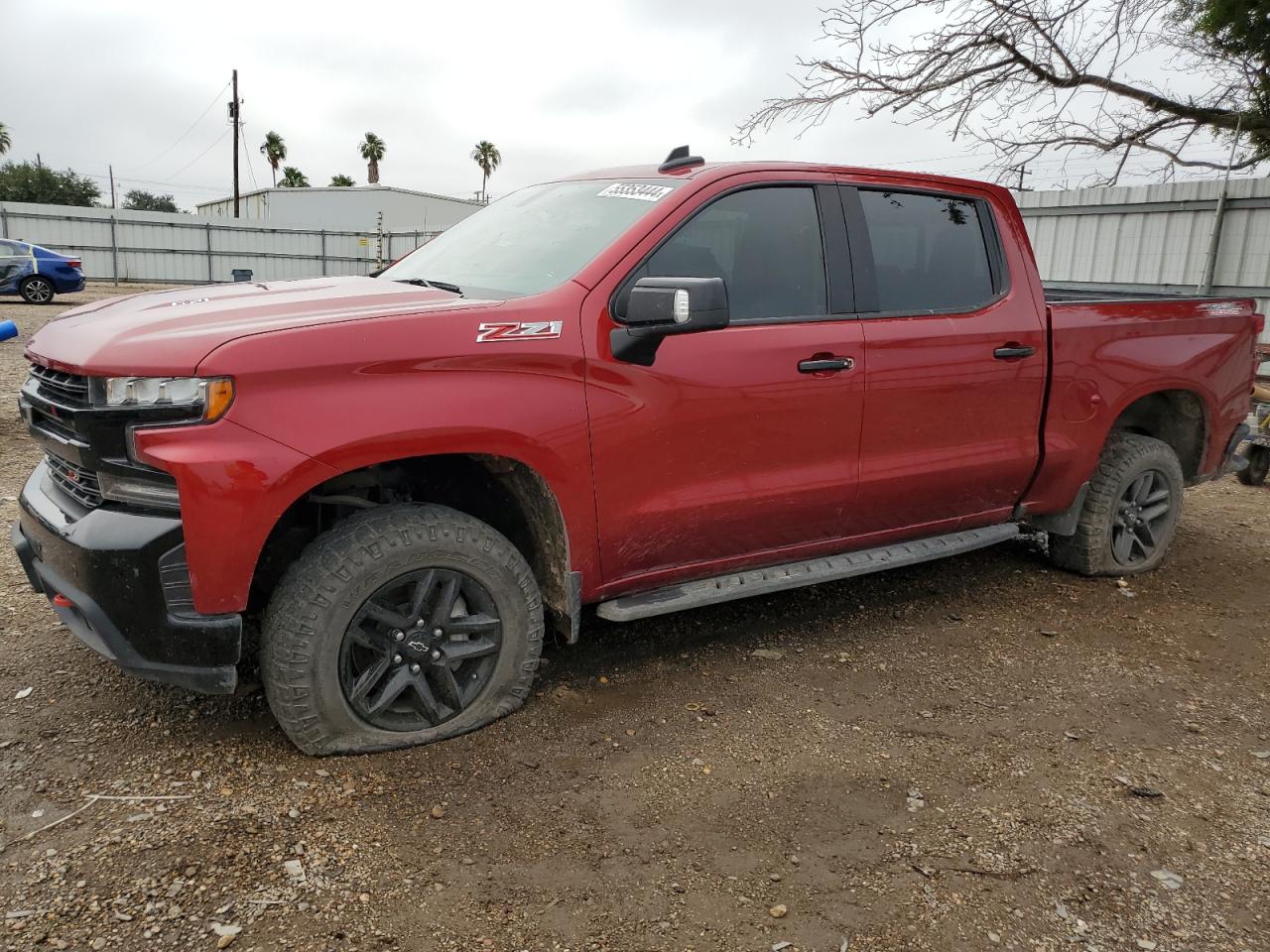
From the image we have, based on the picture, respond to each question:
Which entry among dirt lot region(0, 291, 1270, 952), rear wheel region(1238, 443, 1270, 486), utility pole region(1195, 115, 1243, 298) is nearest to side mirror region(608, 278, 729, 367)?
dirt lot region(0, 291, 1270, 952)

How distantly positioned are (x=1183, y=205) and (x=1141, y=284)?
1.11 metres

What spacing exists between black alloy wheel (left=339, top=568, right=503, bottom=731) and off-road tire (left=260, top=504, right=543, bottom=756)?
0.03m

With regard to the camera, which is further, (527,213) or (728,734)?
(527,213)

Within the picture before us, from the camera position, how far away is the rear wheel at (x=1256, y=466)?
7512 millimetres

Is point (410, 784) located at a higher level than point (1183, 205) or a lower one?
lower

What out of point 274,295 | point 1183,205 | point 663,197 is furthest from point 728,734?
point 1183,205

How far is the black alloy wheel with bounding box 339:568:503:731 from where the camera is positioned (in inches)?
116

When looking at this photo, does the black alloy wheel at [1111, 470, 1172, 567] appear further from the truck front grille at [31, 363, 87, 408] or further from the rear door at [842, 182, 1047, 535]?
the truck front grille at [31, 363, 87, 408]

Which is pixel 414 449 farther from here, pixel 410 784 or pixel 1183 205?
pixel 1183 205

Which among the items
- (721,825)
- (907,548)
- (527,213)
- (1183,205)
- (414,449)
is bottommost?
(721,825)

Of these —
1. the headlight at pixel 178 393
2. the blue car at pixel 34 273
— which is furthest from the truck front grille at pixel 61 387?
the blue car at pixel 34 273

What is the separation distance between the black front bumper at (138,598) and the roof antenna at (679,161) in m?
2.22

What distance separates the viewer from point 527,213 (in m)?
3.93

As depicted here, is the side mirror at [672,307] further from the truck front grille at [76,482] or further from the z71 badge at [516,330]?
the truck front grille at [76,482]
